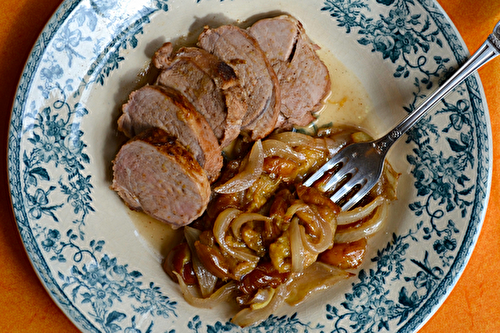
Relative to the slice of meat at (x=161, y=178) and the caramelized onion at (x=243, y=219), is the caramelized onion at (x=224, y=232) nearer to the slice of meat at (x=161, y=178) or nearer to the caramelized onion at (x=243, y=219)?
the caramelized onion at (x=243, y=219)

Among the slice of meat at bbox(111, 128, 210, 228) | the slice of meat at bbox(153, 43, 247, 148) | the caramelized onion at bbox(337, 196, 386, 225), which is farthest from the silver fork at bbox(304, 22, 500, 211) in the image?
the slice of meat at bbox(111, 128, 210, 228)

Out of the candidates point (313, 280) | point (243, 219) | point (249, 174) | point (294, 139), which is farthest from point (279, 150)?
point (313, 280)

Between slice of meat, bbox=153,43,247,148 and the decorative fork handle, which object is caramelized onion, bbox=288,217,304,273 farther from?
the decorative fork handle

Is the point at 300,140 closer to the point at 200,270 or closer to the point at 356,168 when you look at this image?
the point at 356,168

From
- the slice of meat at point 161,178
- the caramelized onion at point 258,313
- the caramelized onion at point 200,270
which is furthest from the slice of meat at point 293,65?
the caramelized onion at point 258,313

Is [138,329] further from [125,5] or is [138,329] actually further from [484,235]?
[484,235]

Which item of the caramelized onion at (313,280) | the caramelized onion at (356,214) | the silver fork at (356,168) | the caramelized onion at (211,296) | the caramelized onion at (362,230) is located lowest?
the caramelized onion at (313,280)
